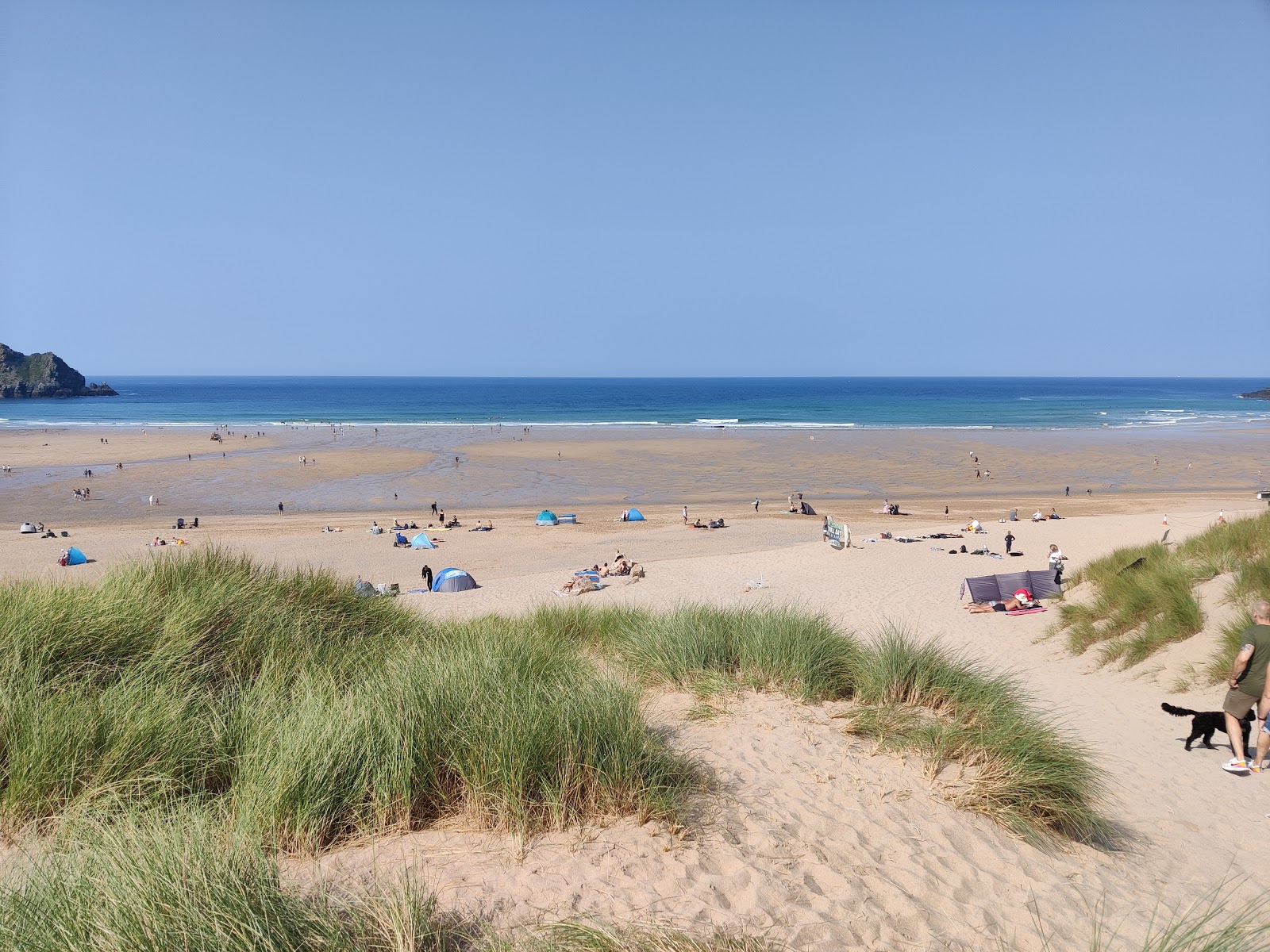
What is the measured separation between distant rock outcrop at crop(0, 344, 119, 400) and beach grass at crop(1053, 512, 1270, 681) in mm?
145649

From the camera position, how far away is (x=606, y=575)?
19.6 meters

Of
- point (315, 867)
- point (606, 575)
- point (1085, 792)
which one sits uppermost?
point (315, 867)

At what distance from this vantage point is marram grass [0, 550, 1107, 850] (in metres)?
3.69

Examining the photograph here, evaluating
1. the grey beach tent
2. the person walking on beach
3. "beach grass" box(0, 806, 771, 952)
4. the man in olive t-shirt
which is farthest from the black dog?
the person walking on beach

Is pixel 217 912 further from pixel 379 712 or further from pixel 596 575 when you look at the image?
pixel 596 575

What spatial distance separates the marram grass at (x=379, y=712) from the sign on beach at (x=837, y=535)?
1561 cm

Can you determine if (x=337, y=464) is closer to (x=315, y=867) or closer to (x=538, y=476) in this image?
(x=538, y=476)

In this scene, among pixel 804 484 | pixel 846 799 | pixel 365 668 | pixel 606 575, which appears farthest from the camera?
pixel 804 484

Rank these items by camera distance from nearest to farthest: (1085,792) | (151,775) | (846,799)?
1. (151,775)
2. (846,799)
3. (1085,792)

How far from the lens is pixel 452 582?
60.2 feet

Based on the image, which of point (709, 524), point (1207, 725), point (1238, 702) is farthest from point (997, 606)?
point (709, 524)

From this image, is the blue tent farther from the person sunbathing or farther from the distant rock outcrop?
the distant rock outcrop

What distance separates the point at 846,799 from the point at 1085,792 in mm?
1642

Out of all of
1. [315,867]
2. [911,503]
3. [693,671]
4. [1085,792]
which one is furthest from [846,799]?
[911,503]
